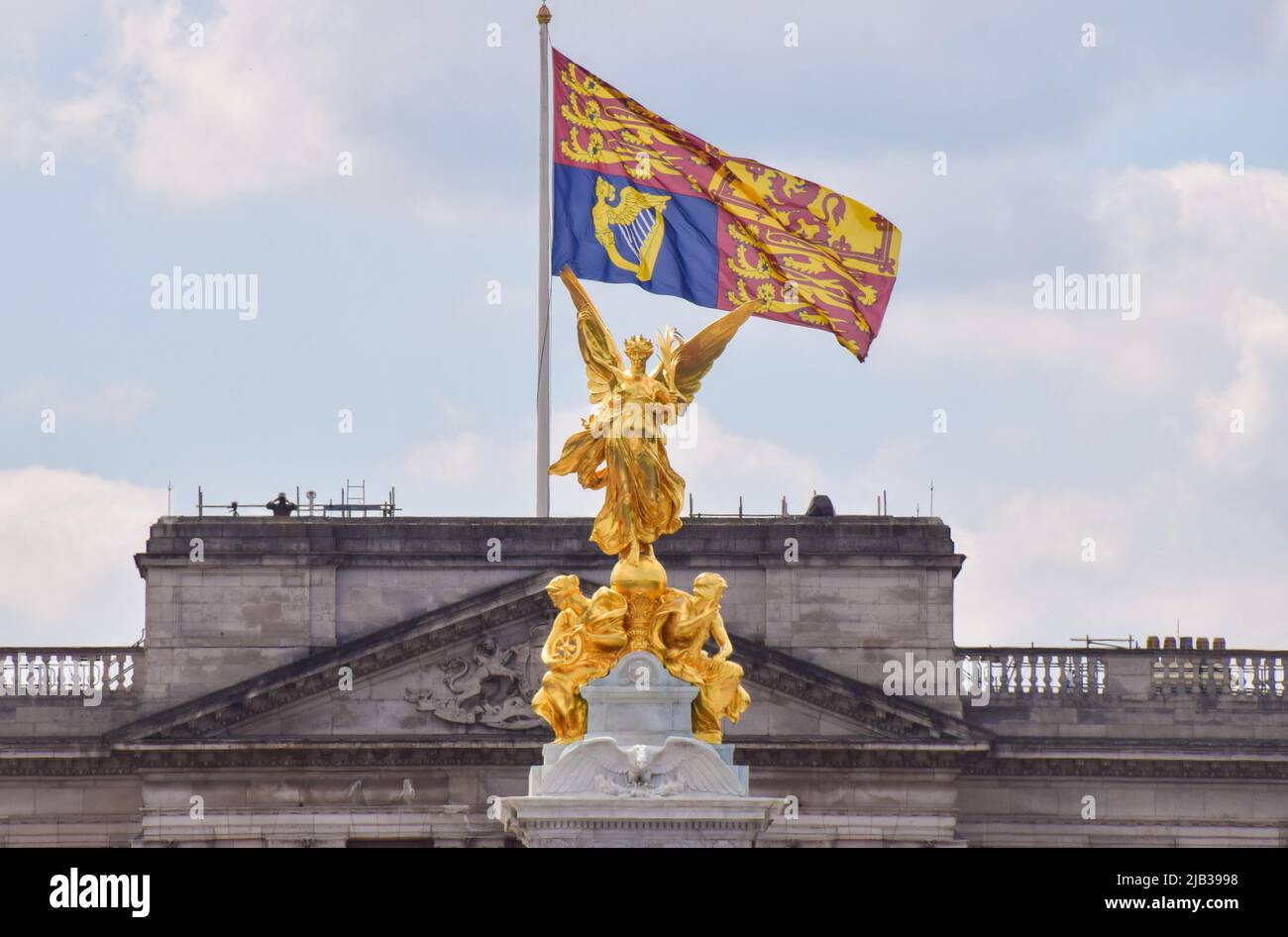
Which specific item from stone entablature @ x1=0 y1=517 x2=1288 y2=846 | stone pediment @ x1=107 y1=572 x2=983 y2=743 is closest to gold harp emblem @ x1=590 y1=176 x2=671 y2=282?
stone entablature @ x1=0 y1=517 x2=1288 y2=846

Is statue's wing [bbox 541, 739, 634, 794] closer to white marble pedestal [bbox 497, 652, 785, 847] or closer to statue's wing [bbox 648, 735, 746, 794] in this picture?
white marble pedestal [bbox 497, 652, 785, 847]

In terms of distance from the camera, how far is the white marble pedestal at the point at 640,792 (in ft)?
119

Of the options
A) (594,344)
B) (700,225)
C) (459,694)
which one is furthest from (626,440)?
(459,694)

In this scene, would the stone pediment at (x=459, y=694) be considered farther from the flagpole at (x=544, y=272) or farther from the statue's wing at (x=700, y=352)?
the statue's wing at (x=700, y=352)

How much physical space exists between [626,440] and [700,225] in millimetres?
26507

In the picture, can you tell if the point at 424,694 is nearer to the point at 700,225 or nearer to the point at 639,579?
the point at 700,225

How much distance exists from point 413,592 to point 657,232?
14710 millimetres

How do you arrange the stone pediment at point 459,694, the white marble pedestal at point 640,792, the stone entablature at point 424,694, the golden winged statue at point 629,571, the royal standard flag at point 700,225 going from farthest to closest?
the stone entablature at point 424,694
the stone pediment at point 459,694
the royal standard flag at point 700,225
the golden winged statue at point 629,571
the white marble pedestal at point 640,792

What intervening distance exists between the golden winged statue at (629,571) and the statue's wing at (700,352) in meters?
Answer: 0.20

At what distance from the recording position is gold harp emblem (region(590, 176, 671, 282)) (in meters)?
64.9

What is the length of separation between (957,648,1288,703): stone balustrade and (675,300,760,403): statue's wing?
41.7 metres

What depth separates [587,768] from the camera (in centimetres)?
3656

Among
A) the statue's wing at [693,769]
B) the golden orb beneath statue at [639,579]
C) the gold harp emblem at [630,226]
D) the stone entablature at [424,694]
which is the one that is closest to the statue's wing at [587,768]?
the statue's wing at [693,769]
